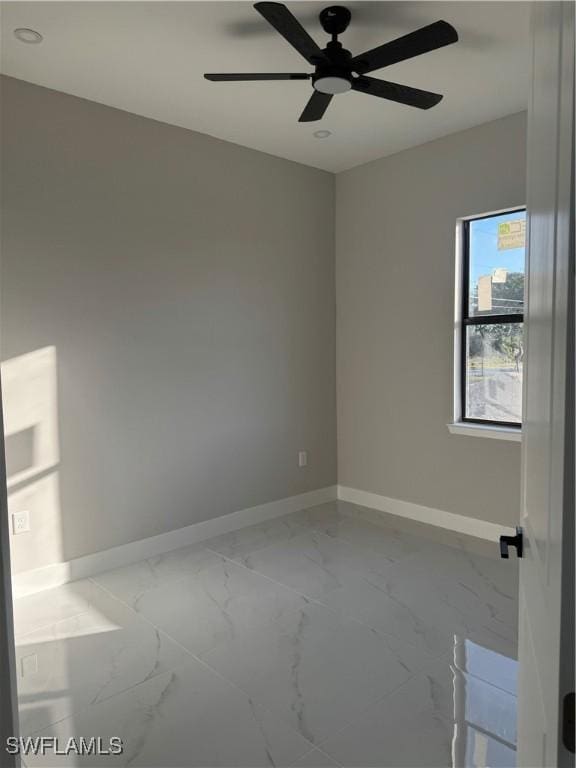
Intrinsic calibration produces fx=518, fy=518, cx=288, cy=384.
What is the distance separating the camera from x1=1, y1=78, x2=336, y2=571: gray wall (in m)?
2.93

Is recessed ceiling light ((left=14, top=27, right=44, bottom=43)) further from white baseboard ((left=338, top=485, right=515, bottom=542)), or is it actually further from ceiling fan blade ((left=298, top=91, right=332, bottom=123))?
white baseboard ((left=338, top=485, right=515, bottom=542))

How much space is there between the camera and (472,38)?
250 cm

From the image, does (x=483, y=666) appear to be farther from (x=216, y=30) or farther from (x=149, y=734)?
(x=216, y=30)

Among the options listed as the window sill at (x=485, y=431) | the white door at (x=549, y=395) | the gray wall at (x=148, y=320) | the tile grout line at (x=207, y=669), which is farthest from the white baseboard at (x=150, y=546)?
the white door at (x=549, y=395)

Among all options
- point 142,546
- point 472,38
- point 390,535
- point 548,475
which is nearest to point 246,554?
point 142,546

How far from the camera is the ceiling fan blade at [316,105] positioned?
2.50 m

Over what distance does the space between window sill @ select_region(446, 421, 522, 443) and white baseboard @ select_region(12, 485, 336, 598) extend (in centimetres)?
135

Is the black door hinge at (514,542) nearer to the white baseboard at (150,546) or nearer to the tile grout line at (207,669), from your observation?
the tile grout line at (207,669)

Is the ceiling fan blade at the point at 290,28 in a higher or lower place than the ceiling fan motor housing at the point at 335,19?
lower

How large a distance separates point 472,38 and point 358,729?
3.04 meters

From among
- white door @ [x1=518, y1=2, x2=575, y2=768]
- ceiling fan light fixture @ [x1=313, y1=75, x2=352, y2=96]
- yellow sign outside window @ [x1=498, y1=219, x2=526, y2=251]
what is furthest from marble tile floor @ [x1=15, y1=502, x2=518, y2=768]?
ceiling fan light fixture @ [x1=313, y1=75, x2=352, y2=96]

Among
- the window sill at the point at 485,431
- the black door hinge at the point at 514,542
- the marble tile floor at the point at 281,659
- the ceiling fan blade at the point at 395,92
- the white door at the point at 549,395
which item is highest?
the ceiling fan blade at the point at 395,92

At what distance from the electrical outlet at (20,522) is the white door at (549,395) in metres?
2.69

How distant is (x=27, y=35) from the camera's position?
7.95 feet
